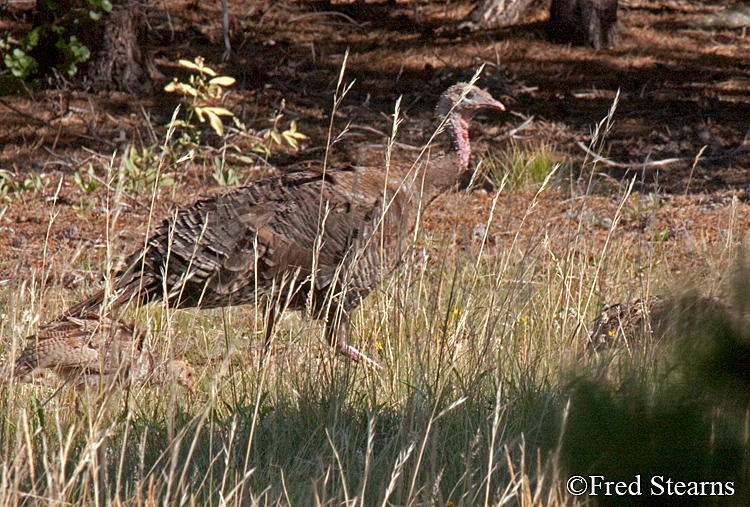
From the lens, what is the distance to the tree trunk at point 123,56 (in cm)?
933

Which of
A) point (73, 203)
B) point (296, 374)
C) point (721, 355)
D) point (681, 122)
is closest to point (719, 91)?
point (681, 122)

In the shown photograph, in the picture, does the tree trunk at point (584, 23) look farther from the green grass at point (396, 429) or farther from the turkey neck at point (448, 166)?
the green grass at point (396, 429)

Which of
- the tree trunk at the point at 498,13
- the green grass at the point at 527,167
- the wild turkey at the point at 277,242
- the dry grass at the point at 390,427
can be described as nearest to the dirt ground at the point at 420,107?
the green grass at the point at 527,167

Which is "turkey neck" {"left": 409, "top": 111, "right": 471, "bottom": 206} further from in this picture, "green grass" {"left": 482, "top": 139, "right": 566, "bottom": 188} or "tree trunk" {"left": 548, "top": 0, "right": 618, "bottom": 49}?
"tree trunk" {"left": 548, "top": 0, "right": 618, "bottom": 49}

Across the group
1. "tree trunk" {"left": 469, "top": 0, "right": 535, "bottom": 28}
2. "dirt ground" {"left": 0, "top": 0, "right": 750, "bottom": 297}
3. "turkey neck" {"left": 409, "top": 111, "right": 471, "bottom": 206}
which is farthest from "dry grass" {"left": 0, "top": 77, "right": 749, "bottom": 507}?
"tree trunk" {"left": 469, "top": 0, "right": 535, "bottom": 28}

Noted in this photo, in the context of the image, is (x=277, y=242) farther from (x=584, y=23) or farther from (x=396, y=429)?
(x=584, y=23)

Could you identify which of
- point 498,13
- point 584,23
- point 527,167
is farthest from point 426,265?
point 498,13

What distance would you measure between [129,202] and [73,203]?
0.54m

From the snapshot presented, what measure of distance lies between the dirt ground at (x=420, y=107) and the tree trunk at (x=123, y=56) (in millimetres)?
215

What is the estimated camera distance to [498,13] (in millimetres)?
12344

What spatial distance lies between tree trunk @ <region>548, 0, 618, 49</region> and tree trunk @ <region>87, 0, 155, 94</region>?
18.7 feet

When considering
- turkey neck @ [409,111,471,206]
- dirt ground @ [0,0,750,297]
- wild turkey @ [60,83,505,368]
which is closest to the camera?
wild turkey @ [60,83,505,368]

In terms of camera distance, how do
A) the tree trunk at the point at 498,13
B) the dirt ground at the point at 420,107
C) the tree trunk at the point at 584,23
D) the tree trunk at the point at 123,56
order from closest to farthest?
the dirt ground at the point at 420,107
the tree trunk at the point at 123,56
the tree trunk at the point at 584,23
the tree trunk at the point at 498,13

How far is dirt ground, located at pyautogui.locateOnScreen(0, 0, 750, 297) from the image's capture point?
6879 mm
